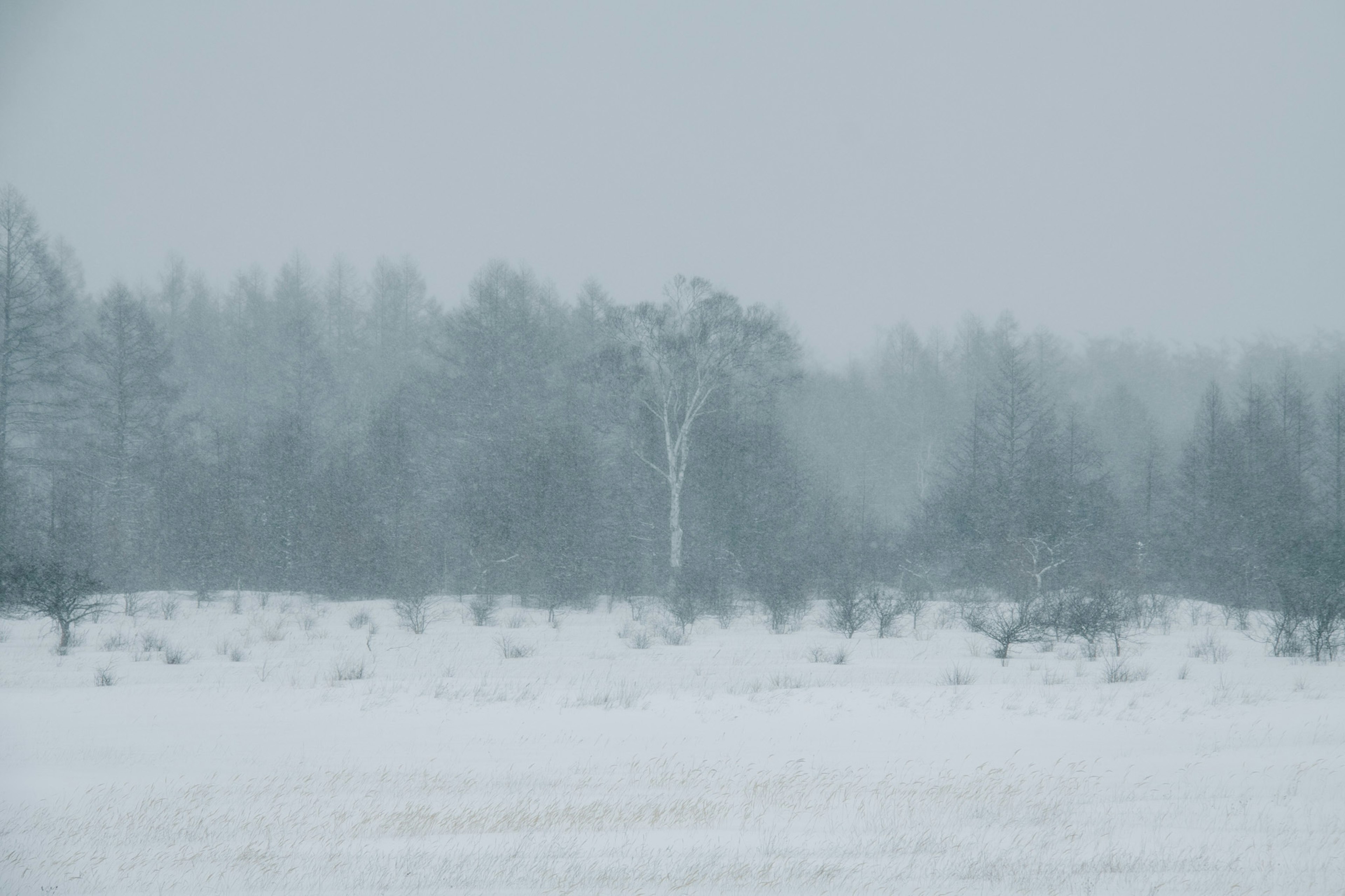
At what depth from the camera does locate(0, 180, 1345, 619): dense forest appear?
1141 inches

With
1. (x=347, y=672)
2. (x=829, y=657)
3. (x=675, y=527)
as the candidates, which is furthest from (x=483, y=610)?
(x=829, y=657)

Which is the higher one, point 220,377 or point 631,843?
point 220,377

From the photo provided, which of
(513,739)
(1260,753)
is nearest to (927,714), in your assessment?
(1260,753)

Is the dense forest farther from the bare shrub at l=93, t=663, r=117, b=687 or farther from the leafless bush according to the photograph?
the bare shrub at l=93, t=663, r=117, b=687

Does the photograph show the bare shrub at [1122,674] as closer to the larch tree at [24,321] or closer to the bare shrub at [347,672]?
the bare shrub at [347,672]

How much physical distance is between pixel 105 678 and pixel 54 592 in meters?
5.31

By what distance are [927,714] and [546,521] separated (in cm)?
2010

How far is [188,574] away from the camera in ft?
100

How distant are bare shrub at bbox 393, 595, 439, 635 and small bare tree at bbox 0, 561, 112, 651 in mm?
6029

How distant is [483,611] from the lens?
916 inches

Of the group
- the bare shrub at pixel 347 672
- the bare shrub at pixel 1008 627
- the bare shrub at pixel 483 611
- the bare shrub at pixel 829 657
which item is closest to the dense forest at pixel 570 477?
the bare shrub at pixel 483 611

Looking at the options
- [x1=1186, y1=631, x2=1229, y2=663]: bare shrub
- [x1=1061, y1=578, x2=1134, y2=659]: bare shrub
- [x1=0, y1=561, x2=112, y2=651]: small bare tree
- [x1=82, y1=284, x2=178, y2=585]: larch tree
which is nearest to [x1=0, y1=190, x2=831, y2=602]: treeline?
[x1=82, y1=284, x2=178, y2=585]: larch tree

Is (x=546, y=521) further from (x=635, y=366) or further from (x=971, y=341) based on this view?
(x=971, y=341)

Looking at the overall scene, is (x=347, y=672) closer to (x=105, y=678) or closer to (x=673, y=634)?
(x=105, y=678)
